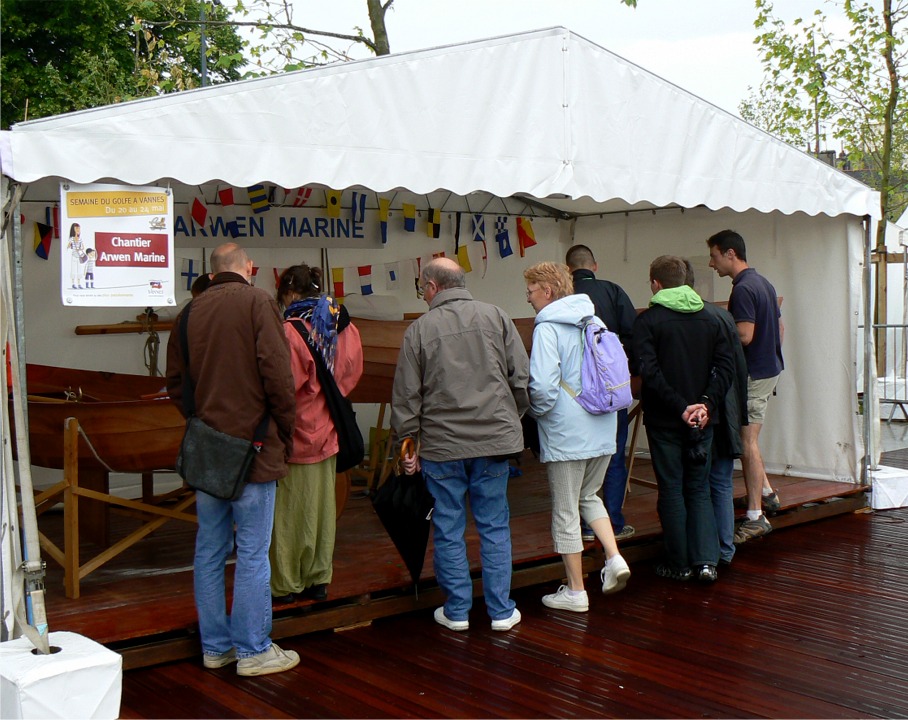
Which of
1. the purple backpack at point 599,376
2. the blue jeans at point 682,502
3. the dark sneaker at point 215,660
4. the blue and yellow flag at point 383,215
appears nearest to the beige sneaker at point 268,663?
the dark sneaker at point 215,660

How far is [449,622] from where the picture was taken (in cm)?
451

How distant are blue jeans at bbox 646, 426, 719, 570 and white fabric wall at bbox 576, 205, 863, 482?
2.13 m

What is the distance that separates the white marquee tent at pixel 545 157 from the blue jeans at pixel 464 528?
1244mm

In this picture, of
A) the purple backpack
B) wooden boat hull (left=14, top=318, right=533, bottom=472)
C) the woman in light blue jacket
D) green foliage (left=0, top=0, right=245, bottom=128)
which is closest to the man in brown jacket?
wooden boat hull (left=14, top=318, right=533, bottom=472)

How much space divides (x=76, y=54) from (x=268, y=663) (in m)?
19.0

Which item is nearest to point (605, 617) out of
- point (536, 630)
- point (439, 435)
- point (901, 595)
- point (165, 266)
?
point (536, 630)

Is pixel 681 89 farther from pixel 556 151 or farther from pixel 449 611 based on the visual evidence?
pixel 449 611

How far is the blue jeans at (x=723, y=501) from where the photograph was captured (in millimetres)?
5418

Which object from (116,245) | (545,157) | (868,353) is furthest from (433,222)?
(116,245)

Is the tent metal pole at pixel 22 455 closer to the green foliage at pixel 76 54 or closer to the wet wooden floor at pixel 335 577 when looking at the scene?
the wet wooden floor at pixel 335 577

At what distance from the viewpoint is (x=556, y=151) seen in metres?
4.98

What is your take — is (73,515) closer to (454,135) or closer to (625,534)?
(454,135)

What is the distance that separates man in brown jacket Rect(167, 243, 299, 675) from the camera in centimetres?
379

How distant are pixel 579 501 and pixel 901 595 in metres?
1.68
